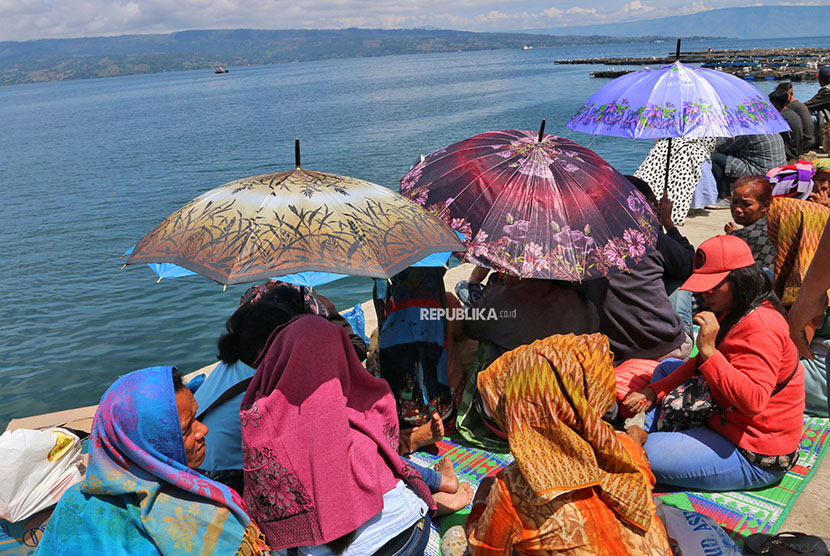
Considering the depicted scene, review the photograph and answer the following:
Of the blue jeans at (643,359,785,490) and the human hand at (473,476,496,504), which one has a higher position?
the human hand at (473,476,496,504)

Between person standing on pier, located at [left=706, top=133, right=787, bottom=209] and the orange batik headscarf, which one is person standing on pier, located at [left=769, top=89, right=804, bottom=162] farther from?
the orange batik headscarf

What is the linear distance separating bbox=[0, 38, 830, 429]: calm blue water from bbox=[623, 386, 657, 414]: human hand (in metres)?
6.00

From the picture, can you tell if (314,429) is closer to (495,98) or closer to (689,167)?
(689,167)

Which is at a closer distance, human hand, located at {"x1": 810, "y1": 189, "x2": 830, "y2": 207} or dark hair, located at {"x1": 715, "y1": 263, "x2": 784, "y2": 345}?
dark hair, located at {"x1": 715, "y1": 263, "x2": 784, "y2": 345}

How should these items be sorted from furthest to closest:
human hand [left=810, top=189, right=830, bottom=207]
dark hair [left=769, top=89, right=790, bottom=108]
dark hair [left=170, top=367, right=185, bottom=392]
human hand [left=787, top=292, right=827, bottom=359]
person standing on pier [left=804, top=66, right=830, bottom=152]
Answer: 1. person standing on pier [left=804, top=66, right=830, bottom=152]
2. dark hair [left=769, top=89, right=790, bottom=108]
3. human hand [left=810, top=189, right=830, bottom=207]
4. human hand [left=787, top=292, right=827, bottom=359]
5. dark hair [left=170, top=367, right=185, bottom=392]

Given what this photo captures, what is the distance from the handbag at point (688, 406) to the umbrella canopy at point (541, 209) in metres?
0.67

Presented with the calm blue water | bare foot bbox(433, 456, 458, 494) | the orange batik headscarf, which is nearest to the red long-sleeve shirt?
the orange batik headscarf

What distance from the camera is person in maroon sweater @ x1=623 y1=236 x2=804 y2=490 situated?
2.53 metres

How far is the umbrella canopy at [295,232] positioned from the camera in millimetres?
2209

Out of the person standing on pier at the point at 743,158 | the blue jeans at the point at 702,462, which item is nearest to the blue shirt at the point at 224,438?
the blue jeans at the point at 702,462

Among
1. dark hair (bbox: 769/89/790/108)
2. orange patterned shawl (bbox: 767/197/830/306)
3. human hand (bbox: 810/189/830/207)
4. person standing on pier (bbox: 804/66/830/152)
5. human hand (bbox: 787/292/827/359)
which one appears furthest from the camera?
person standing on pier (bbox: 804/66/830/152)

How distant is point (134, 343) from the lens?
8281 mm

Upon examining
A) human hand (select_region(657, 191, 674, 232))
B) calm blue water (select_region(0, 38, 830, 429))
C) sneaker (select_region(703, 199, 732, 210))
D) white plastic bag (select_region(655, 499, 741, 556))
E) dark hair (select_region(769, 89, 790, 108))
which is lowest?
calm blue water (select_region(0, 38, 830, 429))

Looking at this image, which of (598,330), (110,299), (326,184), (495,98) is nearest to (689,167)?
(598,330)
